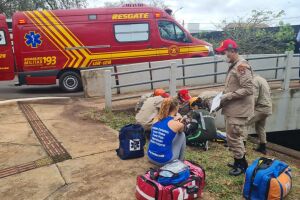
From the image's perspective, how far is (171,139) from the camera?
4.34m

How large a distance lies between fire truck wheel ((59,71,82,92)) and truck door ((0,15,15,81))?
5.50 feet

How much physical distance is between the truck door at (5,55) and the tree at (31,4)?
10.3 metres

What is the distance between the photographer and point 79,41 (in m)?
11.3

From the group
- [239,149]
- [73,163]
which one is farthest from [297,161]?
[73,163]

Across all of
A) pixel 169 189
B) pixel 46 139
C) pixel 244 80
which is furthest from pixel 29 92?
pixel 169 189

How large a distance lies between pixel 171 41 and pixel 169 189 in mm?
9159

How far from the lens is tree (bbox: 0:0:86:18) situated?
20.1 m

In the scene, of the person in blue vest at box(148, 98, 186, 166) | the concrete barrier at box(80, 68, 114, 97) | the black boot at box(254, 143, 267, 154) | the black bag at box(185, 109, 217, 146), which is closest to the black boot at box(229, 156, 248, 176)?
the person in blue vest at box(148, 98, 186, 166)

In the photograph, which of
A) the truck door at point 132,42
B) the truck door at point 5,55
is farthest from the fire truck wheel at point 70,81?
the truck door at point 5,55

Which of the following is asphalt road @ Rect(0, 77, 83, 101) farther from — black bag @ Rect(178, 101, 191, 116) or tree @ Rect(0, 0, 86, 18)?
tree @ Rect(0, 0, 86, 18)

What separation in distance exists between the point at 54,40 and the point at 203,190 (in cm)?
868

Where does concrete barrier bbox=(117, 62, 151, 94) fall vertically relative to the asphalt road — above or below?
above

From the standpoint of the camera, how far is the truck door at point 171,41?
12.0 meters

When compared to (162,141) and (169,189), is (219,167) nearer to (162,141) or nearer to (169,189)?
(162,141)
